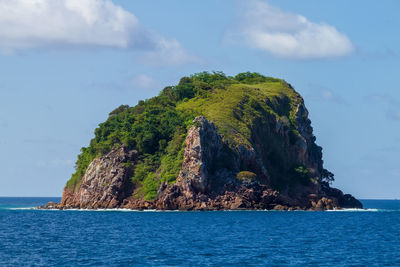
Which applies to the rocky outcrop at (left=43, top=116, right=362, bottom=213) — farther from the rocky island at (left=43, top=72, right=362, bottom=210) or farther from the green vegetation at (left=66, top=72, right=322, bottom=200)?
the green vegetation at (left=66, top=72, right=322, bottom=200)

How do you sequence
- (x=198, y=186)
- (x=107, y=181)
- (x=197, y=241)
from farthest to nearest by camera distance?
(x=107, y=181), (x=198, y=186), (x=197, y=241)

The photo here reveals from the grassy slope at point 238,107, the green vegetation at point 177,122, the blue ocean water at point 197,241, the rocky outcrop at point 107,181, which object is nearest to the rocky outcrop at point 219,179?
the rocky outcrop at point 107,181

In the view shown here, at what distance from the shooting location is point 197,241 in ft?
224

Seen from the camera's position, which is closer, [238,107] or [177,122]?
[177,122]

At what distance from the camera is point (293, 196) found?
140625 mm

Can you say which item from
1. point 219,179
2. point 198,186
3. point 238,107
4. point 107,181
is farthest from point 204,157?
point 238,107

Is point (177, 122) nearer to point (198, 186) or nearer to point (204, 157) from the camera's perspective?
point (204, 157)

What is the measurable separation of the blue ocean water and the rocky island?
1818 cm

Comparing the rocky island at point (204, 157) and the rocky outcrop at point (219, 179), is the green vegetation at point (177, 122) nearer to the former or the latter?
the rocky island at point (204, 157)

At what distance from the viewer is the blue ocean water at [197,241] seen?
5447cm

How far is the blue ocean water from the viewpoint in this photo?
54.5 m

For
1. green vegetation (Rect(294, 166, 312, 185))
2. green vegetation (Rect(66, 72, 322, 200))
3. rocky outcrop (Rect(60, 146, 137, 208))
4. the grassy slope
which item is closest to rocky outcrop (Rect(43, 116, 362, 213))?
rocky outcrop (Rect(60, 146, 137, 208))

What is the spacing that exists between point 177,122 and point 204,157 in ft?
62.2

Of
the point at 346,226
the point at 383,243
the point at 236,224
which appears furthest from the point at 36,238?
the point at 346,226
